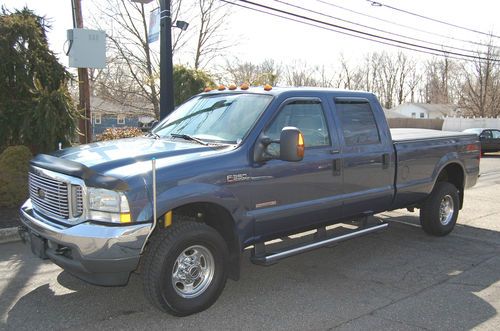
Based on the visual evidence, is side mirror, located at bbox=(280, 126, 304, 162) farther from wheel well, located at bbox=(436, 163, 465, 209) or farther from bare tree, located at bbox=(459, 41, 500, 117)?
bare tree, located at bbox=(459, 41, 500, 117)

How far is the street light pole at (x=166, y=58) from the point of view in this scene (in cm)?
948

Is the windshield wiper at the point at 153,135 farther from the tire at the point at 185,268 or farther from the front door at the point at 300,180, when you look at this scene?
the tire at the point at 185,268

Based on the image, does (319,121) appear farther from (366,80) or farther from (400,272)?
(366,80)

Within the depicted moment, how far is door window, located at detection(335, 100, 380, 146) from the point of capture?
553 centimetres

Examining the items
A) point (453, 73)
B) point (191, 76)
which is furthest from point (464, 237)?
point (453, 73)

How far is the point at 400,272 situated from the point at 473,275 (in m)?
0.79

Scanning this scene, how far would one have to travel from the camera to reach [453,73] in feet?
232

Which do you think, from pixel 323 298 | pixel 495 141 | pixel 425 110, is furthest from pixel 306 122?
pixel 425 110

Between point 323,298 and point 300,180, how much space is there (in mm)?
1168

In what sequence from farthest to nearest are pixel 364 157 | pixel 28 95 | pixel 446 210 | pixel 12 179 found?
pixel 28 95 < pixel 12 179 < pixel 446 210 < pixel 364 157

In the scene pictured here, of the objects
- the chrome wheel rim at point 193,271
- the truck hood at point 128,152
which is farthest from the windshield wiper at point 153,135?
the chrome wheel rim at point 193,271

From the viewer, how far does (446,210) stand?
7.15 metres

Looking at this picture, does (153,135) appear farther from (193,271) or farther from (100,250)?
(100,250)

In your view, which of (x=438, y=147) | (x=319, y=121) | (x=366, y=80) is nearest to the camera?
(x=319, y=121)
